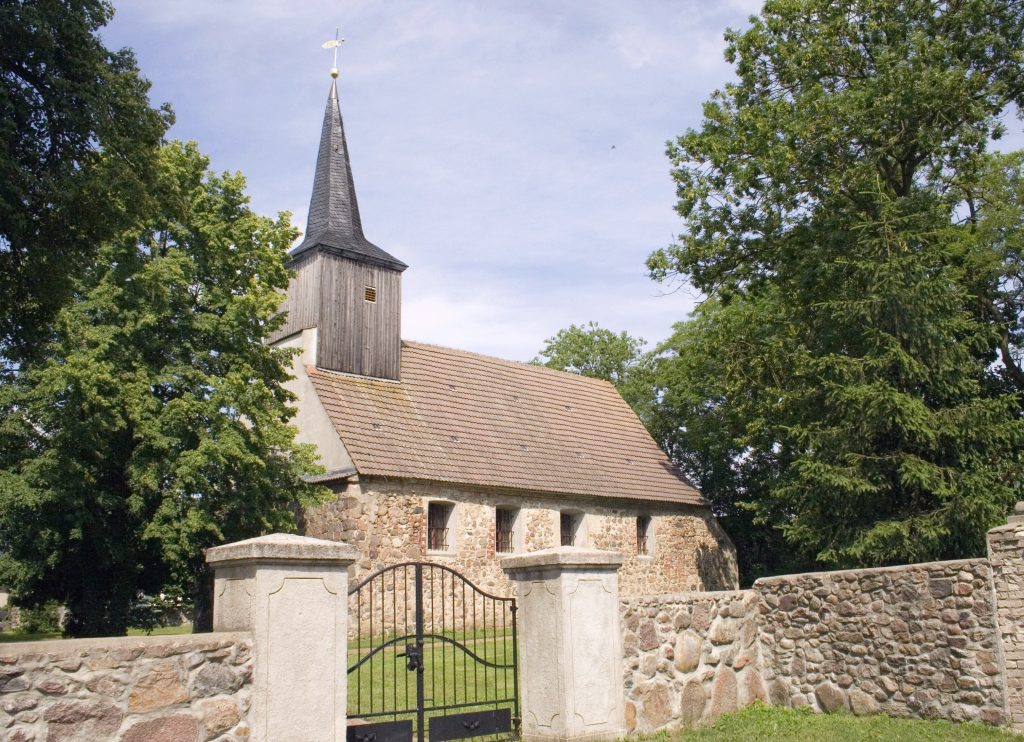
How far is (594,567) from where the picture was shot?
26.1 ft

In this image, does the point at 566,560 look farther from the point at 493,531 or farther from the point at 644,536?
the point at 644,536

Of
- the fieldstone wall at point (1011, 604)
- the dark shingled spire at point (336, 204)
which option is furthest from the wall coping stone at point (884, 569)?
the dark shingled spire at point (336, 204)

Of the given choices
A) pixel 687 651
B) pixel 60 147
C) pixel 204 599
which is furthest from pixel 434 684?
pixel 204 599

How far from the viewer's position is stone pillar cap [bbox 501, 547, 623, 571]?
7.70 metres

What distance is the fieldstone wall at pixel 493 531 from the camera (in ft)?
64.5

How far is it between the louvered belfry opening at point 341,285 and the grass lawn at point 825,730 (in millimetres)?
15516

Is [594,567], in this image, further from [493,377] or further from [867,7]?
[493,377]

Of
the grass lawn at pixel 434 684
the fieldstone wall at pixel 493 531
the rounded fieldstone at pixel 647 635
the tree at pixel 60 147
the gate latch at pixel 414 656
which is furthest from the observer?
the fieldstone wall at pixel 493 531

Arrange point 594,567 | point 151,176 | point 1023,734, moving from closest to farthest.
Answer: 1. point 594,567
2. point 1023,734
3. point 151,176

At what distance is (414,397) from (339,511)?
468 cm

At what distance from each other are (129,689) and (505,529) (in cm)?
1749

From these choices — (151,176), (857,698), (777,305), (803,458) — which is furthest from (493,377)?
(857,698)

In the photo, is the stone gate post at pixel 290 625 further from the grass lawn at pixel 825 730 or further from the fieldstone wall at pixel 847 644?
the grass lawn at pixel 825 730

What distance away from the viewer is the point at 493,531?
2181cm
